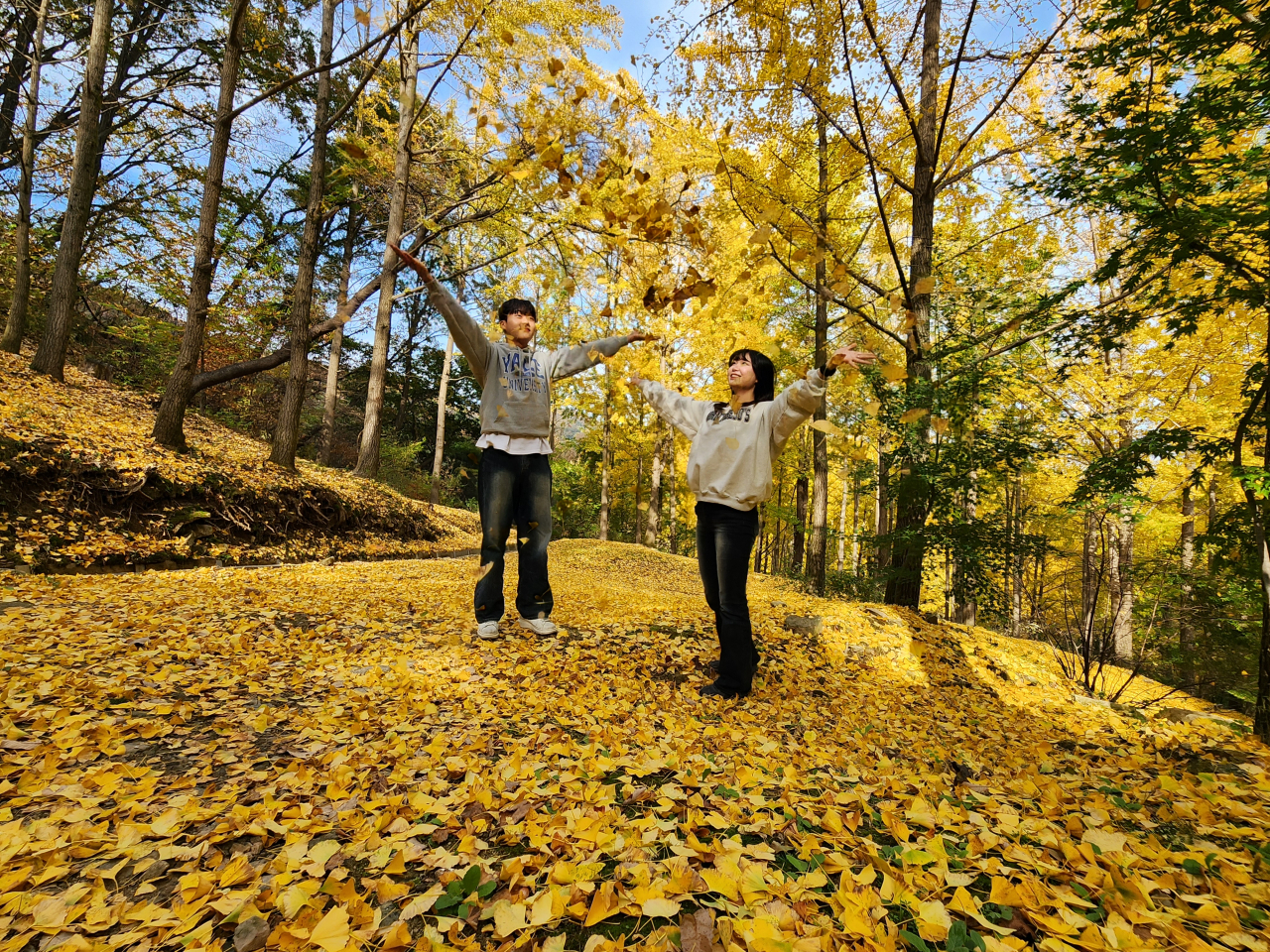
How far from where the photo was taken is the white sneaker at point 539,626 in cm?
357

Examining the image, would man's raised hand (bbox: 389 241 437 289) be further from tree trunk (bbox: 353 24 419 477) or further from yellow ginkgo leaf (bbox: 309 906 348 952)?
tree trunk (bbox: 353 24 419 477)

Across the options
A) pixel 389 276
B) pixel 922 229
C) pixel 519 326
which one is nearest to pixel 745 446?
pixel 519 326

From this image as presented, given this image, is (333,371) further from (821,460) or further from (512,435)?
(512,435)

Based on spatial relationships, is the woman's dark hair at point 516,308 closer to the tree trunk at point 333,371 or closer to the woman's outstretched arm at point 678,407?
the woman's outstretched arm at point 678,407

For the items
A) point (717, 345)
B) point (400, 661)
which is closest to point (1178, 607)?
point (400, 661)

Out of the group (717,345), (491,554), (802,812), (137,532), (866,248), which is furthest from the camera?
(717,345)

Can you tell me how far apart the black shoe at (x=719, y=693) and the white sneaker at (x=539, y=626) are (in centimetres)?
122

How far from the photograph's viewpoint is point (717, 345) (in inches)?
428

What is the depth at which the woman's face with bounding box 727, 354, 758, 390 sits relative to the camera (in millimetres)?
2932

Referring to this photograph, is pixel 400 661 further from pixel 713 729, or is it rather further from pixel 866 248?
pixel 866 248

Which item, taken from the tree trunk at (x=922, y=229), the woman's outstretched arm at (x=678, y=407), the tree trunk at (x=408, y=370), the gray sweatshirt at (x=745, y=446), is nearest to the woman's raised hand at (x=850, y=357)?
the gray sweatshirt at (x=745, y=446)

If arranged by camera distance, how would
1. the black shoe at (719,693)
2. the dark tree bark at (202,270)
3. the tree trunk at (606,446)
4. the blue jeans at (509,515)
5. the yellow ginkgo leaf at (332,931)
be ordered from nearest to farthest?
the yellow ginkgo leaf at (332,931)
the black shoe at (719,693)
the blue jeans at (509,515)
the dark tree bark at (202,270)
the tree trunk at (606,446)

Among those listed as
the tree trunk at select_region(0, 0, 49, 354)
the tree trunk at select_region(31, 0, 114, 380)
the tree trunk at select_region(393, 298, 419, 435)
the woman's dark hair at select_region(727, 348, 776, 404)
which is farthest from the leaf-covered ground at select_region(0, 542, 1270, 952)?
the tree trunk at select_region(393, 298, 419, 435)

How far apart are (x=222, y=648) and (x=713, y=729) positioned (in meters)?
2.77
